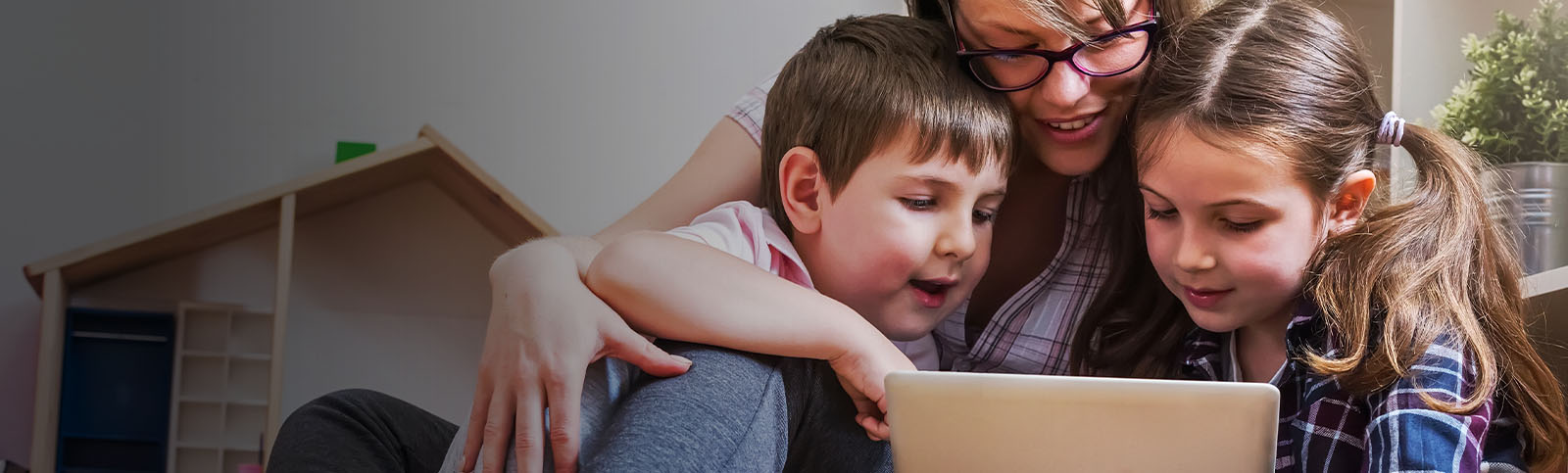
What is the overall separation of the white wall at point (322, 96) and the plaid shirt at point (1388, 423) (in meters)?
1.33

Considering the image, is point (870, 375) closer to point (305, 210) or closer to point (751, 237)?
point (751, 237)

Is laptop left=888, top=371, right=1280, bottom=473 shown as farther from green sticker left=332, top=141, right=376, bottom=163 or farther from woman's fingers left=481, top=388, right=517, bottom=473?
green sticker left=332, top=141, right=376, bottom=163

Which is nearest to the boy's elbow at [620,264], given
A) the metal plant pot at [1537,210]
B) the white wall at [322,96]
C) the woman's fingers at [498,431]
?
the woman's fingers at [498,431]

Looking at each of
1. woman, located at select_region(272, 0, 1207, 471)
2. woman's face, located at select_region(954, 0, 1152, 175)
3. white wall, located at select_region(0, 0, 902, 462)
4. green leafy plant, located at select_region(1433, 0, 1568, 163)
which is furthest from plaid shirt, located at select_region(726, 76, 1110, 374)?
white wall, located at select_region(0, 0, 902, 462)

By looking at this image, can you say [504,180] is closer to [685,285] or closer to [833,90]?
[833,90]

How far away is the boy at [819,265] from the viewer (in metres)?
0.76

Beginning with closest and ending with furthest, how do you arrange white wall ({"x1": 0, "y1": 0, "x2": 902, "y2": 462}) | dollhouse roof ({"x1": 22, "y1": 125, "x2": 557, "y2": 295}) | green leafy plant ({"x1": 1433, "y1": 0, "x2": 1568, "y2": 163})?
green leafy plant ({"x1": 1433, "y1": 0, "x2": 1568, "y2": 163}), dollhouse roof ({"x1": 22, "y1": 125, "x2": 557, "y2": 295}), white wall ({"x1": 0, "y1": 0, "x2": 902, "y2": 462})

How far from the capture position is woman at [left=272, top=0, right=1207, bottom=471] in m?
0.83

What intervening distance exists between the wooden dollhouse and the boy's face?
2.63 feet

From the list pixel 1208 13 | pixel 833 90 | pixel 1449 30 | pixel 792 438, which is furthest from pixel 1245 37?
pixel 1449 30

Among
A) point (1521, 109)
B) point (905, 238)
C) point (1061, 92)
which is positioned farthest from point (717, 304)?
point (1521, 109)

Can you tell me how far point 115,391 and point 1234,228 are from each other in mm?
1610

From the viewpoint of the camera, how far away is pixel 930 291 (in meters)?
1.07

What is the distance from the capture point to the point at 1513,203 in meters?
1.39
